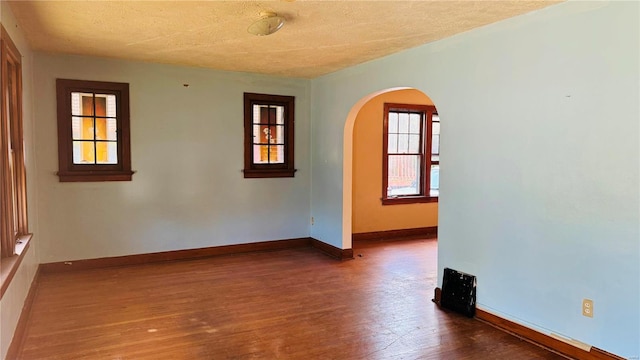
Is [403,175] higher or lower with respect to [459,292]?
higher

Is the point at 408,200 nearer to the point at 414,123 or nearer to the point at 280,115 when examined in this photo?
the point at 414,123

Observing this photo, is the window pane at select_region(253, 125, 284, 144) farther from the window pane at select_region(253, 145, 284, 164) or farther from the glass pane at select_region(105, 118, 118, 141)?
the glass pane at select_region(105, 118, 118, 141)

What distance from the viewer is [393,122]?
23.5 ft

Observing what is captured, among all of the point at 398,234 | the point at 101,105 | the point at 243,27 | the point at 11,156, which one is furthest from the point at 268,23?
the point at 398,234

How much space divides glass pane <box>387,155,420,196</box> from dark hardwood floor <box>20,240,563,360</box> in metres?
2.04

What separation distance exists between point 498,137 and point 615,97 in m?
0.90

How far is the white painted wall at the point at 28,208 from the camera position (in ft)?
9.23

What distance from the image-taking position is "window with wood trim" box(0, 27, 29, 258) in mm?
2891

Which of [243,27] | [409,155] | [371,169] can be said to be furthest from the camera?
[409,155]

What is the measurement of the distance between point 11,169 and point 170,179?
2387mm

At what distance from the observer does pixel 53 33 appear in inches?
157

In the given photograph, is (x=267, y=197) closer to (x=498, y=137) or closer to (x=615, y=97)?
(x=498, y=137)

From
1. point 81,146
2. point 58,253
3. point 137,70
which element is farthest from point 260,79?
point 58,253

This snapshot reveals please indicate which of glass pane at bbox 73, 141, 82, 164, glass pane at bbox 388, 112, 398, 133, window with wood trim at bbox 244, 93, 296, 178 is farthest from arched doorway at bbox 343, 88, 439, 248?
glass pane at bbox 73, 141, 82, 164
